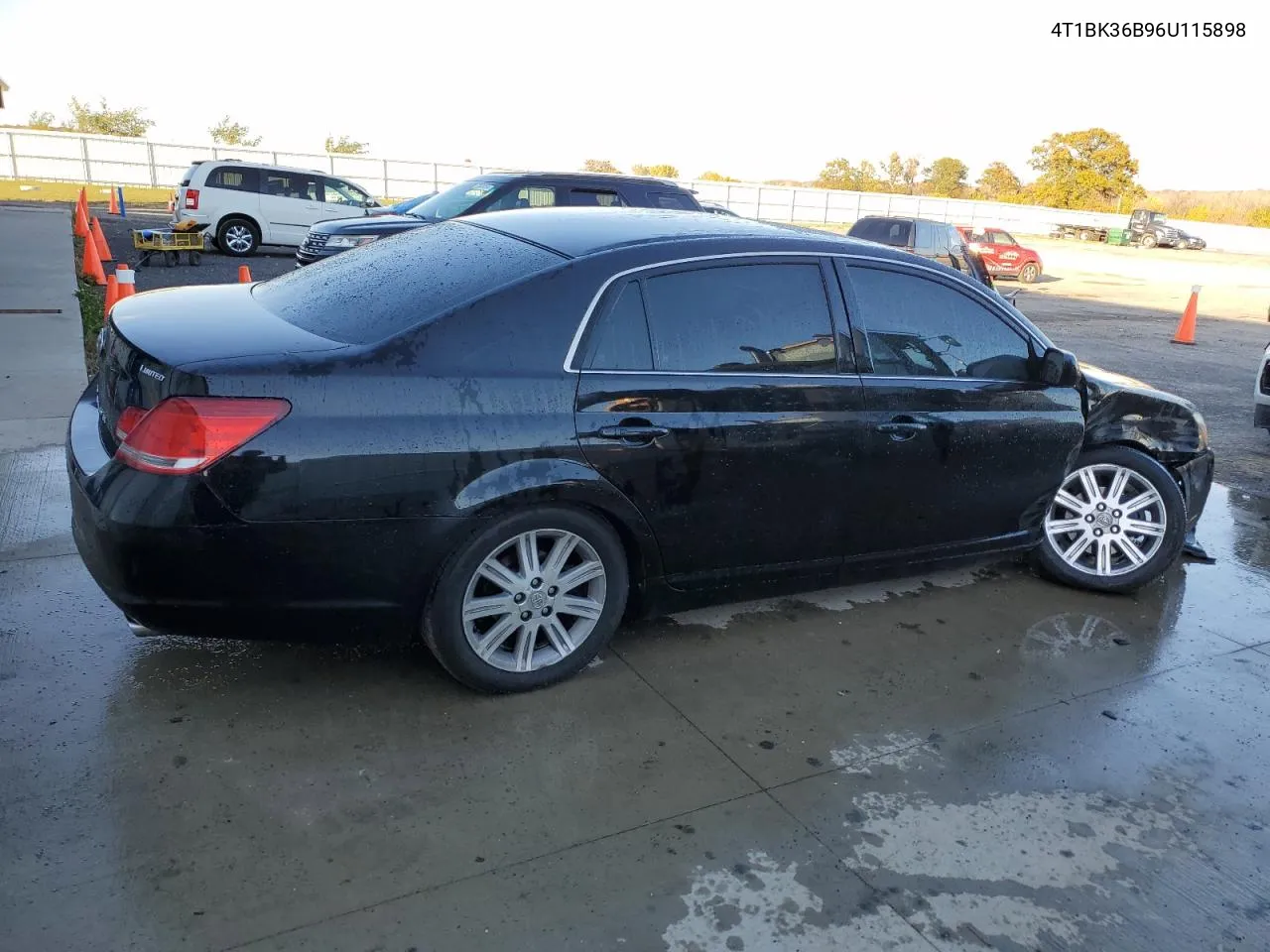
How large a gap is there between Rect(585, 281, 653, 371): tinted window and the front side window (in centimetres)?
1768

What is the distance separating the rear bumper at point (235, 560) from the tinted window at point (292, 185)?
56.3 ft

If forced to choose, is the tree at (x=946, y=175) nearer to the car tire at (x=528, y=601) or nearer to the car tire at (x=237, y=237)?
the car tire at (x=237, y=237)

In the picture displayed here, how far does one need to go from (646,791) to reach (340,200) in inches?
740

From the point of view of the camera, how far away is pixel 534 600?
3.48 m

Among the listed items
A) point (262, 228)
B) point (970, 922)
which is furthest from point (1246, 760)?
point (262, 228)

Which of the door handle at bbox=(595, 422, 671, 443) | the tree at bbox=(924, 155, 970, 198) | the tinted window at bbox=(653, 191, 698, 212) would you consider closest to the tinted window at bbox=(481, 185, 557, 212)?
the tinted window at bbox=(653, 191, 698, 212)

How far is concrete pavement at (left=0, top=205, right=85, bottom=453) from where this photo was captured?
6.32 meters

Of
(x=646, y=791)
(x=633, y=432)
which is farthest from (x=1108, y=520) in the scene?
(x=646, y=791)

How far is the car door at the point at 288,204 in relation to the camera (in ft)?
61.6

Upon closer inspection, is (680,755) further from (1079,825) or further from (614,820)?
(1079,825)

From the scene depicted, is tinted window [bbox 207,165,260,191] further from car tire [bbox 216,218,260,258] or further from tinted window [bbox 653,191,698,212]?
tinted window [bbox 653,191,698,212]

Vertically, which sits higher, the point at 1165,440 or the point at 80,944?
the point at 1165,440

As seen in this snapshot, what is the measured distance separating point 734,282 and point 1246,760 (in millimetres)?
2492

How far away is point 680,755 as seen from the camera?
3268 millimetres
